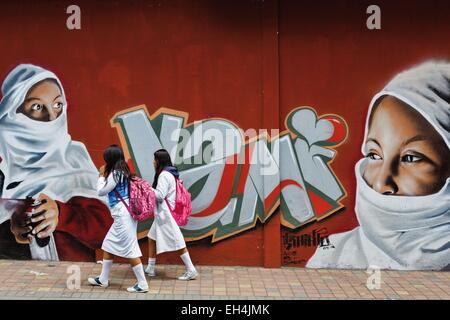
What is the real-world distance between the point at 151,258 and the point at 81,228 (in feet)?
3.80

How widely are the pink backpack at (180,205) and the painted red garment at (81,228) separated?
107 cm

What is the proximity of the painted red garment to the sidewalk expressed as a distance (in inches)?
6.8

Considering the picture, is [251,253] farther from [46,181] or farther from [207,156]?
[46,181]

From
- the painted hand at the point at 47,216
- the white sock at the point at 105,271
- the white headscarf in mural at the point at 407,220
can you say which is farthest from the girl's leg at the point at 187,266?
the painted hand at the point at 47,216

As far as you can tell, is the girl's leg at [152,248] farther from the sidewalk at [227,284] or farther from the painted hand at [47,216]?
the painted hand at [47,216]

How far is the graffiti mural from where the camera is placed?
6.99 metres

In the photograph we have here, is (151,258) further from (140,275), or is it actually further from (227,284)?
(227,284)

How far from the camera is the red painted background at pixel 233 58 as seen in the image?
694 cm

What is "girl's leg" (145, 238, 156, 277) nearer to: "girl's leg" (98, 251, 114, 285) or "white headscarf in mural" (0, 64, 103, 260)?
"girl's leg" (98, 251, 114, 285)

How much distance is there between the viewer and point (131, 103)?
7.07 m

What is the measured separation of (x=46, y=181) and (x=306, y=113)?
351cm

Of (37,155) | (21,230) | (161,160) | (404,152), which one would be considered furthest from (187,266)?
(404,152)

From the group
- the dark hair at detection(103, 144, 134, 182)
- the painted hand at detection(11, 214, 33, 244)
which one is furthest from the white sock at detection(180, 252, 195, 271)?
the painted hand at detection(11, 214, 33, 244)

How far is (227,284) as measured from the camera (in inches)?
251
